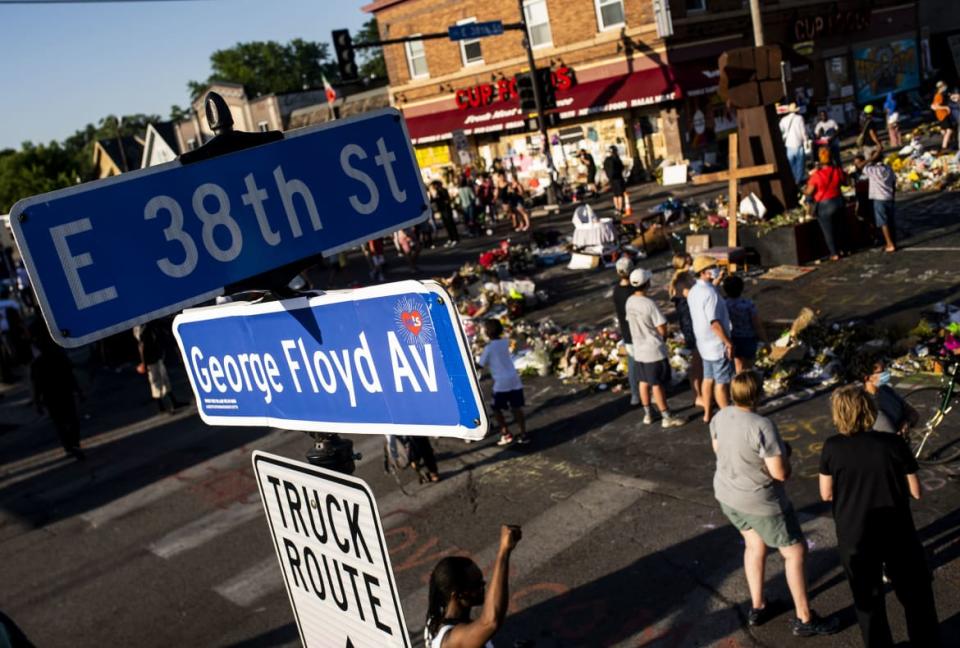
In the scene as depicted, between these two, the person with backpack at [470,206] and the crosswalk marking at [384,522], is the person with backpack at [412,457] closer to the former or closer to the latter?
the crosswalk marking at [384,522]

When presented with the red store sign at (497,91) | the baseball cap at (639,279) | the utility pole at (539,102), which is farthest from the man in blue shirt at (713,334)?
the red store sign at (497,91)

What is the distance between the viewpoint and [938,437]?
7.50 metres

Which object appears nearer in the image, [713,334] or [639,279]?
[713,334]

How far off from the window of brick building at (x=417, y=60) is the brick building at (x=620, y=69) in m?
0.06

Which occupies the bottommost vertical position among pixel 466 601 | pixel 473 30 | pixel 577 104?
pixel 466 601

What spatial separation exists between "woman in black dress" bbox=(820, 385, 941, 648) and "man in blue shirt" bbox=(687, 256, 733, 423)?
138 inches

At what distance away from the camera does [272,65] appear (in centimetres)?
10256

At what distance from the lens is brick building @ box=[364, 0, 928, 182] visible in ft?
88.3

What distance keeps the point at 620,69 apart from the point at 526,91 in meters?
4.77

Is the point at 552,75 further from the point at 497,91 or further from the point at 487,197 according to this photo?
the point at 487,197

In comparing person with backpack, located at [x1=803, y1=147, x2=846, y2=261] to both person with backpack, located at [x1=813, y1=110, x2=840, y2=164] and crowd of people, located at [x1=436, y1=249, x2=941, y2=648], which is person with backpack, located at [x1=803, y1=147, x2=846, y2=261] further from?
crowd of people, located at [x1=436, y1=249, x2=941, y2=648]

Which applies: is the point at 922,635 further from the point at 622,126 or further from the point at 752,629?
the point at 622,126

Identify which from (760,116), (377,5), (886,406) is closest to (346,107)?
(377,5)

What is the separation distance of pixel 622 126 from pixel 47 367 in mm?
20465
